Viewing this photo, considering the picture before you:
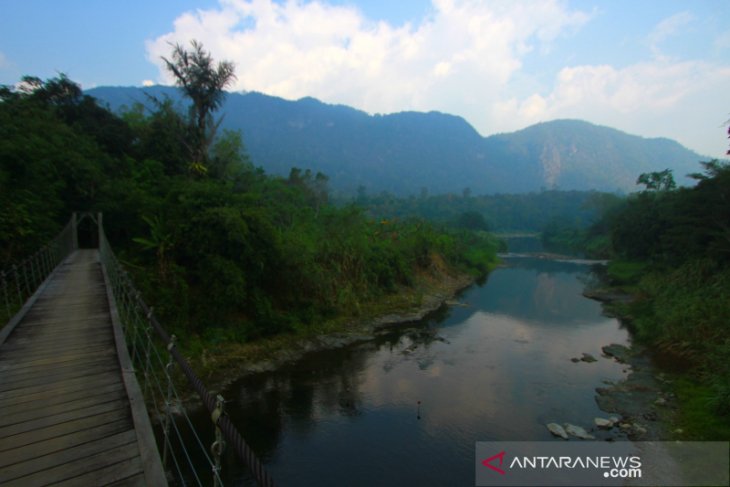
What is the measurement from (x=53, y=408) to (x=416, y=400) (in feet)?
34.2

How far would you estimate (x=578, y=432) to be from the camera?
1068 cm

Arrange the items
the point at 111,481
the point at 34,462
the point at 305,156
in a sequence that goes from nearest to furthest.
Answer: the point at 111,481
the point at 34,462
the point at 305,156

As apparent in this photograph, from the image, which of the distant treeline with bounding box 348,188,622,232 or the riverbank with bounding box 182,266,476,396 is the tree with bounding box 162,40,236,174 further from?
the distant treeline with bounding box 348,188,622,232

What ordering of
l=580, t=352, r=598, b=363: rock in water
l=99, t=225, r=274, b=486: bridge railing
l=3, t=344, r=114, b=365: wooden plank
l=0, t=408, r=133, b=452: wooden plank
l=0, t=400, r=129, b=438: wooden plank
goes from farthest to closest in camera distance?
l=580, t=352, r=598, b=363: rock in water < l=3, t=344, r=114, b=365: wooden plank < l=0, t=400, r=129, b=438: wooden plank < l=0, t=408, r=133, b=452: wooden plank < l=99, t=225, r=274, b=486: bridge railing

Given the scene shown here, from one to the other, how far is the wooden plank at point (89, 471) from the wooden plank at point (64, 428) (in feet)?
1.54

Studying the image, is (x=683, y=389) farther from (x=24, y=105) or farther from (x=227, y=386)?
(x=24, y=105)

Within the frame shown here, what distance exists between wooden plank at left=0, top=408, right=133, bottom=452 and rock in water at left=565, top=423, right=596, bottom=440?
36.9 ft

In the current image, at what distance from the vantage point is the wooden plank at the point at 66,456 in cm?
317

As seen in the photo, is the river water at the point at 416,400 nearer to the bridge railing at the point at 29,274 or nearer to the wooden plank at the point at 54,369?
the wooden plank at the point at 54,369

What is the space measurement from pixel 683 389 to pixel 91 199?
2418 centimetres

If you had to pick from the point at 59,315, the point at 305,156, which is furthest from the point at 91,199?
the point at 305,156

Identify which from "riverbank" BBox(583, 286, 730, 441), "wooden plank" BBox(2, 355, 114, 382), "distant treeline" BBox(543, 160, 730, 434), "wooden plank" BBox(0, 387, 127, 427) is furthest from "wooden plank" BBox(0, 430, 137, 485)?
"distant treeline" BBox(543, 160, 730, 434)

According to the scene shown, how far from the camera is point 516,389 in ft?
44.2

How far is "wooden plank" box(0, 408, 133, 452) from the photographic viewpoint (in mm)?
3539
